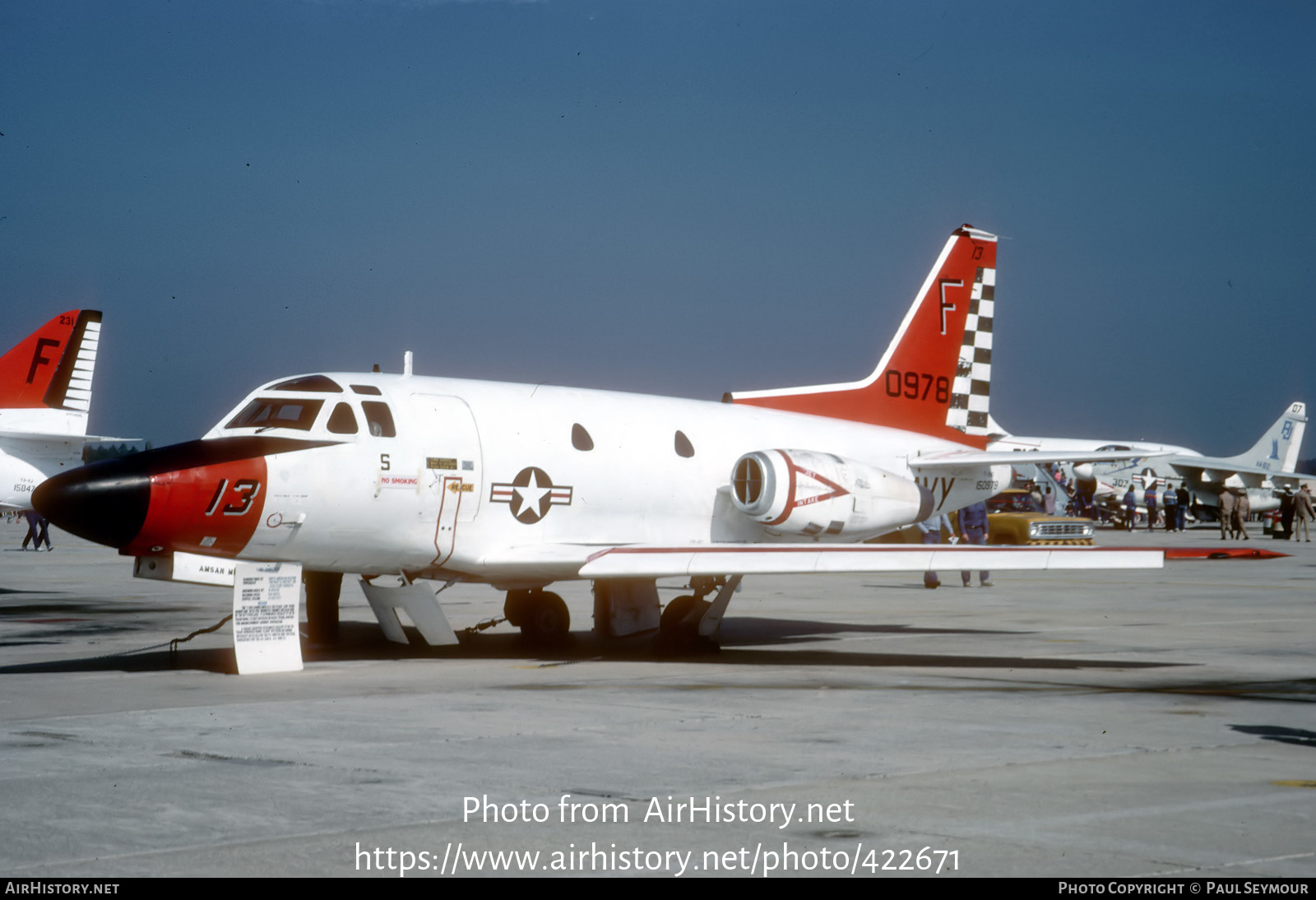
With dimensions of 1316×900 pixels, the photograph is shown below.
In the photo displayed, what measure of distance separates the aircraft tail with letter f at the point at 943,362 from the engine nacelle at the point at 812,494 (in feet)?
7.22

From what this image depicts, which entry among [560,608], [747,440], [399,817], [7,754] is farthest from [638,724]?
[747,440]

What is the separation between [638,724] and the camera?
9.96 m

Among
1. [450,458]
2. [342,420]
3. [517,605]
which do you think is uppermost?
[342,420]

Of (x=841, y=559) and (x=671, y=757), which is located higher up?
(x=841, y=559)

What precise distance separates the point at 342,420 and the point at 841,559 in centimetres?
526

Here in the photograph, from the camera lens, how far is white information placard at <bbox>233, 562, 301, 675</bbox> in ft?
43.8

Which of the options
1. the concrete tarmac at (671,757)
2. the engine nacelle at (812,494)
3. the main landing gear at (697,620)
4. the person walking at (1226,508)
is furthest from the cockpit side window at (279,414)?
the person walking at (1226,508)

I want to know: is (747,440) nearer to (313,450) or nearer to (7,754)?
(313,450)

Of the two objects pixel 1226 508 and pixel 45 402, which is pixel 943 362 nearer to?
pixel 45 402

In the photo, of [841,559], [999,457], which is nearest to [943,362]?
[999,457]

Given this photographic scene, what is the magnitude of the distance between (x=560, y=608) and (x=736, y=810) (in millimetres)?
9718

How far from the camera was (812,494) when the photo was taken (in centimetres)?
1686

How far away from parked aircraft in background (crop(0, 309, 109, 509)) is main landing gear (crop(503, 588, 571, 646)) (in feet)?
58.4

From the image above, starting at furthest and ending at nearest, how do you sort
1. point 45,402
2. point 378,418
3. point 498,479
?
1. point 45,402
2. point 498,479
3. point 378,418
